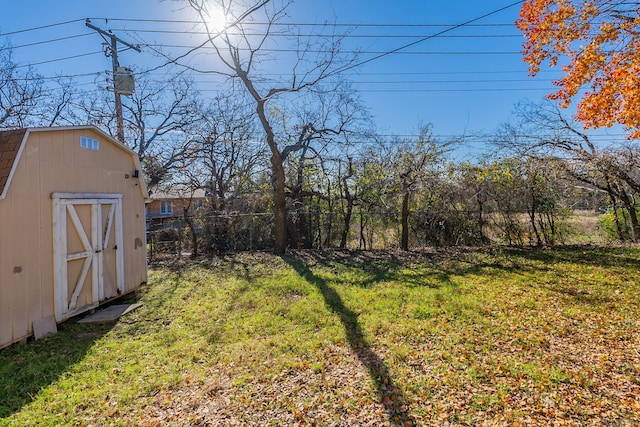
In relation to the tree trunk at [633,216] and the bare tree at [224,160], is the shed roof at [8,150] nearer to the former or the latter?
the bare tree at [224,160]

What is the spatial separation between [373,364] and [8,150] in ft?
16.1

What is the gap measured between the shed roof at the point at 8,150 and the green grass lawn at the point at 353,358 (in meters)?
2.04

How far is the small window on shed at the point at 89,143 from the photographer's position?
466cm

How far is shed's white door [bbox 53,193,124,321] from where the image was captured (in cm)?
419

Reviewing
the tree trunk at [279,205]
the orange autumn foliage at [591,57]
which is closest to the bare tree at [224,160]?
the tree trunk at [279,205]

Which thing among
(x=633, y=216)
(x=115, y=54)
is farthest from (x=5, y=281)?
(x=633, y=216)

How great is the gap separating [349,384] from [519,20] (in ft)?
23.3

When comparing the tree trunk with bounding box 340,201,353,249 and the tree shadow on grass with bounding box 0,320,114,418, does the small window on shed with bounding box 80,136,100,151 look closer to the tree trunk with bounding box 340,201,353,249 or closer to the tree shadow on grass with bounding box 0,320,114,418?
the tree shadow on grass with bounding box 0,320,114,418

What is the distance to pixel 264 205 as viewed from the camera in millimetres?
10984

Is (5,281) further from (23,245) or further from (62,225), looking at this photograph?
(62,225)

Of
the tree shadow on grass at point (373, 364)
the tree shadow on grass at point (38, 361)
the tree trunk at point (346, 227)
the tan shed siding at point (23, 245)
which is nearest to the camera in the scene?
the tree shadow on grass at point (373, 364)

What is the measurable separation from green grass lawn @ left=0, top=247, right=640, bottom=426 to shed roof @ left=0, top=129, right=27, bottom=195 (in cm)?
204

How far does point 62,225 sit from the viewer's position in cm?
424

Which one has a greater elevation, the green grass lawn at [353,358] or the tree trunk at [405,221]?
the tree trunk at [405,221]
